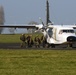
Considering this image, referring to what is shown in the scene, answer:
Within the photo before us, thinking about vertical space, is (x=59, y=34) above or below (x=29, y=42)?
above

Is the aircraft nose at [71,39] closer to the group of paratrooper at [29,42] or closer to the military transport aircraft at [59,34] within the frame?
the military transport aircraft at [59,34]

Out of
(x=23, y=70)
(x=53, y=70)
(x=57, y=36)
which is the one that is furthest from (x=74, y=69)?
(x=57, y=36)

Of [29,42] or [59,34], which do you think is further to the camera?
[29,42]

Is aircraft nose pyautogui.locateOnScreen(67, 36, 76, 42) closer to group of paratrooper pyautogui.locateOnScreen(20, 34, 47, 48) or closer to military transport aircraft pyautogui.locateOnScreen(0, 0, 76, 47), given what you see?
military transport aircraft pyautogui.locateOnScreen(0, 0, 76, 47)

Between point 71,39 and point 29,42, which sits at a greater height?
point 71,39

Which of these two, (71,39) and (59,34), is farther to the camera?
(59,34)

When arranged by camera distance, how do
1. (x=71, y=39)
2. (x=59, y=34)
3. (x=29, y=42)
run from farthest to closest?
(x=29, y=42)
(x=59, y=34)
(x=71, y=39)

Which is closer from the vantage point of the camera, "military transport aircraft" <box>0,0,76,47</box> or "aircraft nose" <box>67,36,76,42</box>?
"aircraft nose" <box>67,36,76,42</box>

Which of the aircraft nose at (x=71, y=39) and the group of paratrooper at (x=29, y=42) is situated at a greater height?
the aircraft nose at (x=71, y=39)

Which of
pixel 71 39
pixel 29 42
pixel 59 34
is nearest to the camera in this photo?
pixel 71 39

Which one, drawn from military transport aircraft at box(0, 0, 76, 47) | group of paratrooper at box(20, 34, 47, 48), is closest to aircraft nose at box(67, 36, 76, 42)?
military transport aircraft at box(0, 0, 76, 47)

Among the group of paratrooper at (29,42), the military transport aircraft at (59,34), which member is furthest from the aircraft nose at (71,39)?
the group of paratrooper at (29,42)

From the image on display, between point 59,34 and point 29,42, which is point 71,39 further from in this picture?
point 29,42

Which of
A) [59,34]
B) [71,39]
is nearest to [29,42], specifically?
[59,34]
